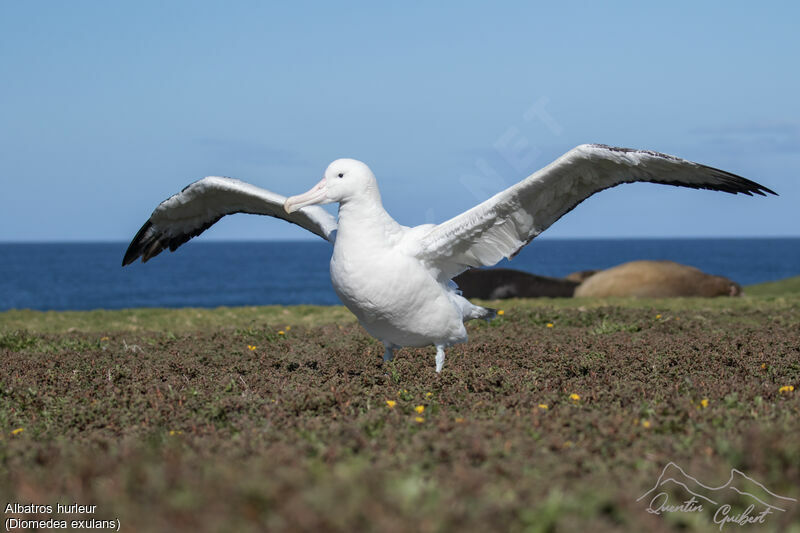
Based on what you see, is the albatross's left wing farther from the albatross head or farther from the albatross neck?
the albatross head

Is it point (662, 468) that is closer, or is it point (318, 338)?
point (662, 468)

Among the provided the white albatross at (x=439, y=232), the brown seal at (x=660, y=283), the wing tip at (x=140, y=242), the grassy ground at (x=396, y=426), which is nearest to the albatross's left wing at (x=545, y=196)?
the white albatross at (x=439, y=232)

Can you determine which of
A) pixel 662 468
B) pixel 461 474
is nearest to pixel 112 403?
pixel 461 474

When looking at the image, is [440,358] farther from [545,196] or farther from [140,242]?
[140,242]

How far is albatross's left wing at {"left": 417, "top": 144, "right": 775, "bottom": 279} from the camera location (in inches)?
245

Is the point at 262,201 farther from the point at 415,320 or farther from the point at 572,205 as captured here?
the point at 572,205

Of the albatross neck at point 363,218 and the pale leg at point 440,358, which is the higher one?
the albatross neck at point 363,218

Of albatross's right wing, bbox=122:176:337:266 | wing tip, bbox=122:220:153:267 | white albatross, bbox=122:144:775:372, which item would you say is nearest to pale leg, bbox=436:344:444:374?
white albatross, bbox=122:144:775:372

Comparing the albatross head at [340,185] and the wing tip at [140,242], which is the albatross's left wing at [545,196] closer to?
the albatross head at [340,185]

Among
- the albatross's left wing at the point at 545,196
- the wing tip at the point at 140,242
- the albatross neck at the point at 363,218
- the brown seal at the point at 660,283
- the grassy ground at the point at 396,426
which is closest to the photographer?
the grassy ground at the point at 396,426

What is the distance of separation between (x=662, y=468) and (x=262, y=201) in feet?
17.7

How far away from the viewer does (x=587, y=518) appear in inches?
113

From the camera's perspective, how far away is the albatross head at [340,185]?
646 centimetres

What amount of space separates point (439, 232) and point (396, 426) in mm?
2453
